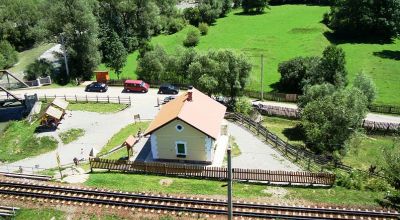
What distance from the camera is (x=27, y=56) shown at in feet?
308

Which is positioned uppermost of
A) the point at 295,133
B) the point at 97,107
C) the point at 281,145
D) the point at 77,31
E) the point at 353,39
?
the point at 77,31

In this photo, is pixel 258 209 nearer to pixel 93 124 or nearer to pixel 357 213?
pixel 357 213

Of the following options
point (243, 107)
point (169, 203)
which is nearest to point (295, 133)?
point (243, 107)

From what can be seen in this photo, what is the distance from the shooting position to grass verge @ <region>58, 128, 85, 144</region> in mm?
48594

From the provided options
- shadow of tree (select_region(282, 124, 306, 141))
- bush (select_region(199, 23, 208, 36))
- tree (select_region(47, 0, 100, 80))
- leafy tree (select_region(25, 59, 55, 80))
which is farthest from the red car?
bush (select_region(199, 23, 208, 36))

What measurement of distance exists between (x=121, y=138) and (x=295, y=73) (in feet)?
105

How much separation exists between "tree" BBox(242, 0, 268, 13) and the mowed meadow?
2482 mm

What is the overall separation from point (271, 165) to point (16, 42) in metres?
76.0

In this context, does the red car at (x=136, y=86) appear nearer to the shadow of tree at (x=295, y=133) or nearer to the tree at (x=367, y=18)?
the shadow of tree at (x=295, y=133)

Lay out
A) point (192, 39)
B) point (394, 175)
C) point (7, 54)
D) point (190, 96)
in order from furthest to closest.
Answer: point (192, 39), point (7, 54), point (190, 96), point (394, 175)

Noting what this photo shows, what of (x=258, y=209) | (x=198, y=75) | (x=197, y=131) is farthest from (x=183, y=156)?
(x=198, y=75)

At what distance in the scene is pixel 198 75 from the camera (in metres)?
57.3

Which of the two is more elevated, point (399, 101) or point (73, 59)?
point (73, 59)

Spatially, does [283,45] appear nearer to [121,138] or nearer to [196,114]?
[121,138]
